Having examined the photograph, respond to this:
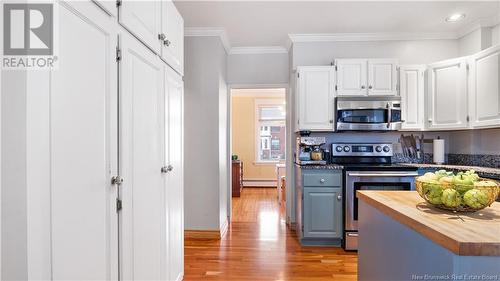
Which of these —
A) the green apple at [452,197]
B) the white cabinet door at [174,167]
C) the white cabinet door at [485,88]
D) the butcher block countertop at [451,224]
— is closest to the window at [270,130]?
the white cabinet door at [485,88]

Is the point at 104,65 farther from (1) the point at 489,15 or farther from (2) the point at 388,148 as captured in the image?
(1) the point at 489,15

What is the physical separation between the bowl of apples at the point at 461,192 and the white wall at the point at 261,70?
2.94 m

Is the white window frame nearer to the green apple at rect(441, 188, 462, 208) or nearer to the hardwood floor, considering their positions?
the hardwood floor

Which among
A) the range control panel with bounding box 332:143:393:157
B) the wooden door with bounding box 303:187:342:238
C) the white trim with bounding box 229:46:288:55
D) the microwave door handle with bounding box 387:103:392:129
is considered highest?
the white trim with bounding box 229:46:288:55

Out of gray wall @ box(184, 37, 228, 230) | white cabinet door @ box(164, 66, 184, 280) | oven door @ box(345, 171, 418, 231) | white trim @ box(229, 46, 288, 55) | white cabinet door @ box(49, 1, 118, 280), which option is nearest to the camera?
white cabinet door @ box(49, 1, 118, 280)

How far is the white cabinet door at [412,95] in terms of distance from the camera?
126 inches

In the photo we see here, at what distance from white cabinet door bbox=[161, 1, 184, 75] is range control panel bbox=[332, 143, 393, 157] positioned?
7.29ft

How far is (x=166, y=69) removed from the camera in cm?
180

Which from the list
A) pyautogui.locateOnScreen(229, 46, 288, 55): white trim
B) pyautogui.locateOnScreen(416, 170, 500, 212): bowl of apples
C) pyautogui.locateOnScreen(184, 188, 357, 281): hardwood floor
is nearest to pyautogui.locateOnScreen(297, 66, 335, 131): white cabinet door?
pyautogui.locateOnScreen(229, 46, 288, 55): white trim

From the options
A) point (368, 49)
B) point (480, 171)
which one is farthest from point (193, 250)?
point (368, 49)

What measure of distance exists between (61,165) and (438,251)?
4.41 ft

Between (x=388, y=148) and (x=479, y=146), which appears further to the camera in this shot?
(x=388, y=148)

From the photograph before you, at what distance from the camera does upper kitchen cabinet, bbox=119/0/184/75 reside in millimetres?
1312

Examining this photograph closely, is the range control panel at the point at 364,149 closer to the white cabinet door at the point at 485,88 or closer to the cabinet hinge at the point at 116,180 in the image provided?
the white cabinet door at the point at 485,88
